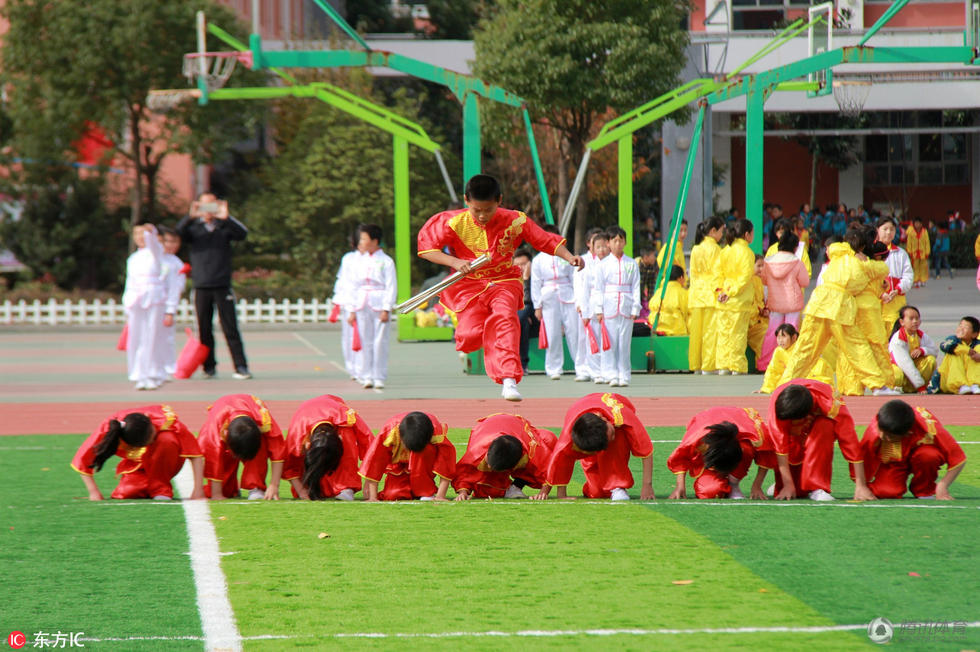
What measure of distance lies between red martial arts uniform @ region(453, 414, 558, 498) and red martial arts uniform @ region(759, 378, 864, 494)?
1.35 m

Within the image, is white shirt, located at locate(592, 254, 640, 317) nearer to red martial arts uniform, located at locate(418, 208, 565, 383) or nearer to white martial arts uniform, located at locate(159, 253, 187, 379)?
white martial arts uniform, located at locate(159, 253, 187, 379)

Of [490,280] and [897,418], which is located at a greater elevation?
[490,280]

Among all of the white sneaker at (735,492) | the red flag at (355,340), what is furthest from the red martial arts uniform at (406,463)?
the red flag at (355,340)

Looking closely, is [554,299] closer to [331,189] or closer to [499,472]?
[499,472]

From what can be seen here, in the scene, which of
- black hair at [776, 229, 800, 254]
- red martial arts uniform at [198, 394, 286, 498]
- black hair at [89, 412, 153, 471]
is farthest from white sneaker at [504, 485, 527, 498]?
black hair at [776, 229, 800, 254]

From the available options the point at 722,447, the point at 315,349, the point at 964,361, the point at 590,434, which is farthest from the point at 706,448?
the point at 315,349

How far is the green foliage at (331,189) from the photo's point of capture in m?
30.8

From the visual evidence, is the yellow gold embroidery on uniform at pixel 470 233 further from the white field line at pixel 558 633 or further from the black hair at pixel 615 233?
the black hair at pixel 615 233

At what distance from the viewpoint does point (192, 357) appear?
51.9 ft

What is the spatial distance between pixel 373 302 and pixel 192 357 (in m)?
2.65

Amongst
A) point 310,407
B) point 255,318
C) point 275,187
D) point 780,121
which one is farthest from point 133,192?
point 310,407

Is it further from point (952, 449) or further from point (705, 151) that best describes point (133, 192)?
point (952, 449)

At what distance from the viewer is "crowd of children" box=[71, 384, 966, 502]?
7.37 meters

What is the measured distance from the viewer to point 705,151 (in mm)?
24391
